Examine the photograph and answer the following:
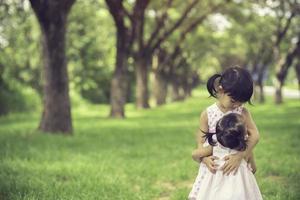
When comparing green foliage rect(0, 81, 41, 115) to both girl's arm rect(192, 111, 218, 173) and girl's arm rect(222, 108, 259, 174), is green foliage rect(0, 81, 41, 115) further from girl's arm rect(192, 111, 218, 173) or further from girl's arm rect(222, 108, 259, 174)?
girl's arm rect(222, 108, 259, 174)

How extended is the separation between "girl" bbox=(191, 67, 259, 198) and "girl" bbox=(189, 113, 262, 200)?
2.5 inches

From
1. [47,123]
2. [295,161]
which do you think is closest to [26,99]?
[47,123]

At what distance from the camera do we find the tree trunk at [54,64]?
47.3 ft

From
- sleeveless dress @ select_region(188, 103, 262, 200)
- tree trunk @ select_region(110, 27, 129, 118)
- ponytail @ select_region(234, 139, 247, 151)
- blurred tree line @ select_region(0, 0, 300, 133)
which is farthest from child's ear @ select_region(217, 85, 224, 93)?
tree trunk @ select_region(110, 27, 129, 118)

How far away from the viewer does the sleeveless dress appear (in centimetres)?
488

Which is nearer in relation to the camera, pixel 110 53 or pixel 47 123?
pixel 47 123

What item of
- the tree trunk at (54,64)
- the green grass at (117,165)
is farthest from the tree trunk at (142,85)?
the tree trunk at (54,64)

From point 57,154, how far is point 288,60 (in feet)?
88.1

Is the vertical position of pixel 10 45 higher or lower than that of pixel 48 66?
higher

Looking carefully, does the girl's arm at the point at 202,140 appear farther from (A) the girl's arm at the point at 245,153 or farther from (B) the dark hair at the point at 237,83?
(B) the dark hair at the point at 237,83

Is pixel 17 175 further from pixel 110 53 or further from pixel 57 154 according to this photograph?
pixel 110 53

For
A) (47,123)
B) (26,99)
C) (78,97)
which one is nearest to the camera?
(47,123)

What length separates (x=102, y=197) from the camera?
286 inches

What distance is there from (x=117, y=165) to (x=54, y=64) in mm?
5592
